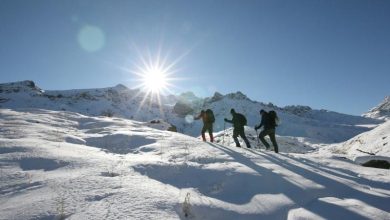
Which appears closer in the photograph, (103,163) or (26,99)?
(103,163)

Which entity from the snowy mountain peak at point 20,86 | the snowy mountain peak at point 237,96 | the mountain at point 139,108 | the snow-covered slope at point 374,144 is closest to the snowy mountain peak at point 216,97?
the snowy mountain peak at point 237,96

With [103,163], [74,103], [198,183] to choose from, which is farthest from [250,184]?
[74,103]

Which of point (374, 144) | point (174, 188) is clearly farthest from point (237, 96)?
point (174, 188)

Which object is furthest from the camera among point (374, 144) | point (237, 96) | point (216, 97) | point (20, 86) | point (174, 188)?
point (216, 97)

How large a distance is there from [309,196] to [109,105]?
10483 cm

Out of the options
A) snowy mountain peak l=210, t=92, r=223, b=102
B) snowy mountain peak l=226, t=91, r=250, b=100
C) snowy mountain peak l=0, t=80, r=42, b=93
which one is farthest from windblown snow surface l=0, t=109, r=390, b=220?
snowy mountain peak l=210, t=92, r=223, b=102

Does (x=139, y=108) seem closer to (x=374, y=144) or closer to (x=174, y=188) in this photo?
(x=374, y=144)

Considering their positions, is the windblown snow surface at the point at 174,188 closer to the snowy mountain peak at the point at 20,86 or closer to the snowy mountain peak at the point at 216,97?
the snowy mountain peak at the point at 20,86

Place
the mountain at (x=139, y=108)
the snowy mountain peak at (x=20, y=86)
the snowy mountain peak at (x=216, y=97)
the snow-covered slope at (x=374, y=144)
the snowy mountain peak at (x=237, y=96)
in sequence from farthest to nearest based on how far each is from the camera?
the snowy mountain peak at (x=216, y=97) < the snowy mountain peak at (x=237, y=96) < the snowy mountain peak at (x=20, y=86) < the mountain at (x=139, y=108) < the snow-covered slope at (x=374, y=144)

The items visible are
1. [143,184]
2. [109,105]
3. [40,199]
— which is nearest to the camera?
[40,199]

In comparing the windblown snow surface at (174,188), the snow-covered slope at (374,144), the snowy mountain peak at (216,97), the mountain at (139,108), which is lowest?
the windblown snow surface at (174,188)

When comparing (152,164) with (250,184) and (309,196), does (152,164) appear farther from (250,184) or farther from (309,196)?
(309,196)

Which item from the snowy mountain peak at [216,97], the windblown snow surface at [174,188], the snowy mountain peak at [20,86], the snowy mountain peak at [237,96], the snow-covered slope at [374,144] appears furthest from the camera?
the snowy mountain peak at [216,97]

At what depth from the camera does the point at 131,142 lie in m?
11.4
